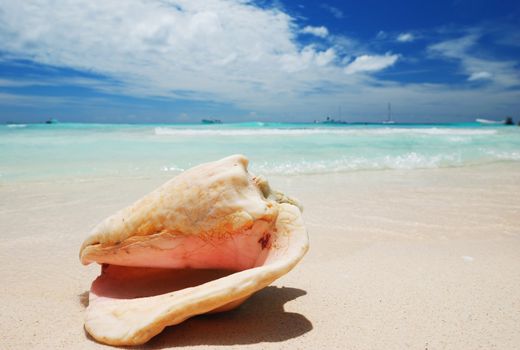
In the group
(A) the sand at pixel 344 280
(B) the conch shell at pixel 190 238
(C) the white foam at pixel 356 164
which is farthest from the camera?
(C) the white foam at pixel 356 164

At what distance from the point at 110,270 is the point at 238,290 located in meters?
0.99

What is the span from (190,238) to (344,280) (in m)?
1.06

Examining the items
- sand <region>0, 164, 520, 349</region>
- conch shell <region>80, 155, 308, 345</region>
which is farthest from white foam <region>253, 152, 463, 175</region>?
conch shell <region>80, 155, 308, 345</region>

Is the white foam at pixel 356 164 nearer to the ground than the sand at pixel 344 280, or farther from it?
farther from it

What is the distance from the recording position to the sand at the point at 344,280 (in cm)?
179

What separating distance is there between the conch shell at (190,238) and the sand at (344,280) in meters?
0.22

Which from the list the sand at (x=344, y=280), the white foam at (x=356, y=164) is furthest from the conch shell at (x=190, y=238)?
the white foam at (x=356, y=164)

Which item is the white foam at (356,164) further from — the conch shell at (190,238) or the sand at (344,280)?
the conch shell at (190,238)

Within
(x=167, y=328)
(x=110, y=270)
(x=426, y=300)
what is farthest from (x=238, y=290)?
(x=426, y=300)

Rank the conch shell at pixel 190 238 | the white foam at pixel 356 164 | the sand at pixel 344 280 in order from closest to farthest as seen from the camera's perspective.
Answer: the sand at pixel 344 280
the conch shell at pixel 190 238
the white foam at pixel 356 164

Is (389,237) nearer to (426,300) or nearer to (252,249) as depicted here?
(426,300)

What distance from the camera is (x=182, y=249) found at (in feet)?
6.76

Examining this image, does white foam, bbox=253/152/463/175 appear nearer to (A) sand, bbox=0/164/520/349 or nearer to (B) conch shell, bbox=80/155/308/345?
(A) sand, bbox=0/164/520/349

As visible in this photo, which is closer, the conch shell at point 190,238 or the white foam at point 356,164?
the conch shell at point 190,238
